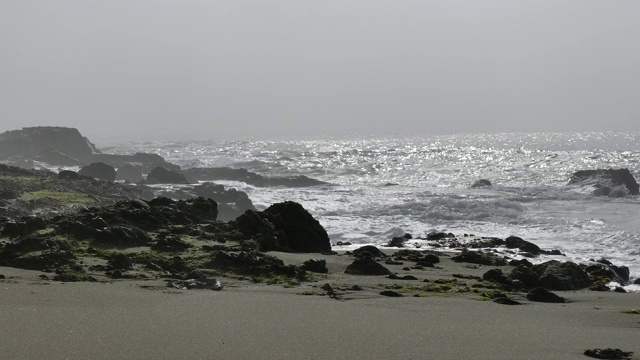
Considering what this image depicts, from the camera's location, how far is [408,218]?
38.7 meters

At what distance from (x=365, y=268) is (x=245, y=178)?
162 feet

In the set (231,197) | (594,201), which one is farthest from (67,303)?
(594,201)

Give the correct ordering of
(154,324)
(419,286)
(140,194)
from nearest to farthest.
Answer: (154,324), (419,286), (140,194)

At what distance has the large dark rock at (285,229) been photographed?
17.8 meters

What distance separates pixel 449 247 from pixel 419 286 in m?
10.6

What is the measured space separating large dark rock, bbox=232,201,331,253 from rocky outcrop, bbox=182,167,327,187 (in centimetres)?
4170

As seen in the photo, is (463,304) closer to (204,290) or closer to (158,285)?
(204,290)

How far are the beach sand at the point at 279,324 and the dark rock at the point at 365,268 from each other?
2.45 metres

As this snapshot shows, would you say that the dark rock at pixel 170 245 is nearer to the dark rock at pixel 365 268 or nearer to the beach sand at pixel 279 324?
the beach sand at pixel 279 324

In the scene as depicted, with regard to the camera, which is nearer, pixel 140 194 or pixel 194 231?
pixel 194 231

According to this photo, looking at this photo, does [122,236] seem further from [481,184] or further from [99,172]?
[481,184]

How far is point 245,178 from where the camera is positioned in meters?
63.5

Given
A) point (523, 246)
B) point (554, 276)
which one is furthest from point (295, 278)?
point (523, 246)

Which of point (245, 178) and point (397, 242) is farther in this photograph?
point (245, 178)
